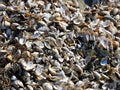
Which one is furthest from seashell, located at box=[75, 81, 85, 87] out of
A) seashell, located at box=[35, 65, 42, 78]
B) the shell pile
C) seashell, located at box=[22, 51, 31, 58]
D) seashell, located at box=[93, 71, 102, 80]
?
seashell, located at box=[22, 51, 31, 58]

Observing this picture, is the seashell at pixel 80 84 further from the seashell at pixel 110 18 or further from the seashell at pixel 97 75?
the seashell at pixel 110 18

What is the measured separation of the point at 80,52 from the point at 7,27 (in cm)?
52

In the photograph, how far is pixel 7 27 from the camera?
2.62 m

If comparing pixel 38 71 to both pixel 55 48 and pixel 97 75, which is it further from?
pixel 97 75

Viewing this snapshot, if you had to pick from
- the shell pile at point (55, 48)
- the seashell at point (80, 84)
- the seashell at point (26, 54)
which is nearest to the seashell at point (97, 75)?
the shell pile at point (55, 48)

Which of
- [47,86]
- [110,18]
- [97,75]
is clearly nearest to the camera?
[47,86]

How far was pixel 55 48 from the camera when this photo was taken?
8.33 ft

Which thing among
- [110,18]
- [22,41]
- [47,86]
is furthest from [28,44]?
[110,18]

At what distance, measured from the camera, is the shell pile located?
2451 millimetres

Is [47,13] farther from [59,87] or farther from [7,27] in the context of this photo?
[59,87]

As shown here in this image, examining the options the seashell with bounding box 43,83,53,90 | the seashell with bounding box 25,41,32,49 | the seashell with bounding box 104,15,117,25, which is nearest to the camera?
the seashell with bounding box 43,83,53,90

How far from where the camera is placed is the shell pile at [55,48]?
2451 mm

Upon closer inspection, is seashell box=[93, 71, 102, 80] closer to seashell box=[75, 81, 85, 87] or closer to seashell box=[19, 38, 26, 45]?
seashell box=[75, 81, 85, 87]

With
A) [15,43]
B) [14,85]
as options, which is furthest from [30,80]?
[15,43]
